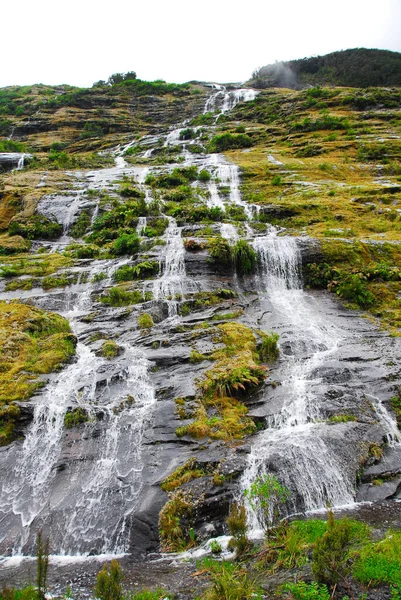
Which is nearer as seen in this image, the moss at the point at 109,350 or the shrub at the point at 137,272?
the moss at the point at 109,350

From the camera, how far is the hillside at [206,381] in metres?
6.52

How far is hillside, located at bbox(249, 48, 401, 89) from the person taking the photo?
56.4 metres

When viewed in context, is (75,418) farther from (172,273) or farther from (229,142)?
(229,142)

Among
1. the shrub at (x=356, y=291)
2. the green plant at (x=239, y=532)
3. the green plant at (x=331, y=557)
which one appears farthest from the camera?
the shrub at (x=356, y=291)

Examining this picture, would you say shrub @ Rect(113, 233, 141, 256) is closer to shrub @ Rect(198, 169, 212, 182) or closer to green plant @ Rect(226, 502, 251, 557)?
shrub @ Rect(198, 169, 212, 182)

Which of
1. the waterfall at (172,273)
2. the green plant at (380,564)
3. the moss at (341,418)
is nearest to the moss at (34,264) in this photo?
the waterfall at (172,273)

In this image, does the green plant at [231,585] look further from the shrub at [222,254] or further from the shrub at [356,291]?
the shrub at [222,254]

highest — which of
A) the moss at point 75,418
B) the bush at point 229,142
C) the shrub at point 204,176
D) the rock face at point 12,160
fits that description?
the bush at point 229,142

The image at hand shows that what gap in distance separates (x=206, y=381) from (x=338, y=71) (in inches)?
2739

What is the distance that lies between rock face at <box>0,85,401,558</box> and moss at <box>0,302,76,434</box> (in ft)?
1.81

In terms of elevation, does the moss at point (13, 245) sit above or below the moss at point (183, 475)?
above

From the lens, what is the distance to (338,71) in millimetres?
62812

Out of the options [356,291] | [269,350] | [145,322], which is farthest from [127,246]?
[356,291]

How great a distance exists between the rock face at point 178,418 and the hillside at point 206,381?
48 millimetres
